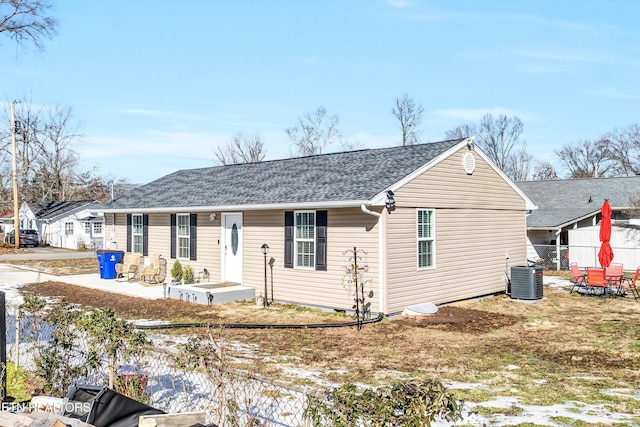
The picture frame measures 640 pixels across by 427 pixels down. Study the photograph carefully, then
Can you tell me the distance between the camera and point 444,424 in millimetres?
5434

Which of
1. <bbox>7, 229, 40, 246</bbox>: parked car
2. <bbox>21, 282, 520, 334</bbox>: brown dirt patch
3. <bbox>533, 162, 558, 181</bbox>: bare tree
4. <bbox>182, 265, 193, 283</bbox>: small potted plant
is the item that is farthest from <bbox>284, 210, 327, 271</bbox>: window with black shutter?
<bbox>533, 162, 558, 181</bbox>: bare tree

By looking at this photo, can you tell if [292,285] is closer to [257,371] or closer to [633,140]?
[257,371]

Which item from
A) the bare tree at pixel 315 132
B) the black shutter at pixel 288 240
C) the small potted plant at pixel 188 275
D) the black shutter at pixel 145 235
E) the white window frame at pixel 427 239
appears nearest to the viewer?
the white window frame at pixel 427 239

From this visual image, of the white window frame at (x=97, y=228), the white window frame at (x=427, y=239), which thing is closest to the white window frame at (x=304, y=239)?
the white window frame at (x=427, y=239)

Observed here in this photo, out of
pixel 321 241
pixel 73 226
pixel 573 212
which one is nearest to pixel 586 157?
pixel 573 212

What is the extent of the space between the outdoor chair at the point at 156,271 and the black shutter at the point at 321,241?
676 centimetres

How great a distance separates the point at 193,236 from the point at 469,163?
29.1 ft

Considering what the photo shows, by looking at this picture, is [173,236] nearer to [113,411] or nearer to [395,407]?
[113,411]

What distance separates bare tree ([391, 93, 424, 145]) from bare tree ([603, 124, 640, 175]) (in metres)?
20.4

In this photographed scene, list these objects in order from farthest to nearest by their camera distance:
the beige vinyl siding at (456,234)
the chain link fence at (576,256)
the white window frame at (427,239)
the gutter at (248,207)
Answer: the chain link fence at (576,256) → the white window frame at (427,239) → the beige vinyl siding at (456,234) → the gutter at (248,207)

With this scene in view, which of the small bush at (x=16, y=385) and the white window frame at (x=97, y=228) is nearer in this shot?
the small bush at (x=16, y=385)

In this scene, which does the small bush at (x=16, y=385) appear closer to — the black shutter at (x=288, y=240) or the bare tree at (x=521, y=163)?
the black shutter at (x=288, y=240)

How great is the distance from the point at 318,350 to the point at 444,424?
352 cm

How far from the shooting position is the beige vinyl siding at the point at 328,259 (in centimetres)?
1179
